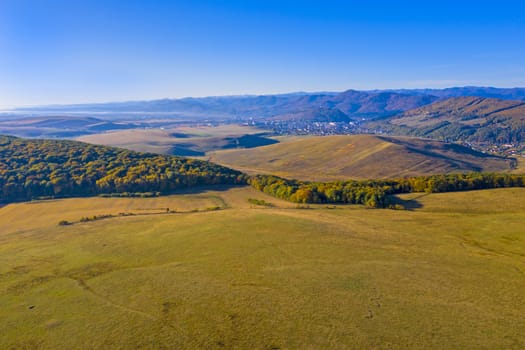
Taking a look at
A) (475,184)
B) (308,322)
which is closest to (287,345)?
(308,322)

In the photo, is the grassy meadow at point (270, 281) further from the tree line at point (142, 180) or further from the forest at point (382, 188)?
the tree line at point (142, 180)

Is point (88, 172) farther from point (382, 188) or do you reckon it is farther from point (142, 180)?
point (382, 188)

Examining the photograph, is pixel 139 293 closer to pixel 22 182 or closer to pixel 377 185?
pixel 377 185

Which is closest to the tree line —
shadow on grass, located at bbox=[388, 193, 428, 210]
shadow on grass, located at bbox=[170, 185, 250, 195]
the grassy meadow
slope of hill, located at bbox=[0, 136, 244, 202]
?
slope of hill, located at bbox=[0, 136, 244, 202]

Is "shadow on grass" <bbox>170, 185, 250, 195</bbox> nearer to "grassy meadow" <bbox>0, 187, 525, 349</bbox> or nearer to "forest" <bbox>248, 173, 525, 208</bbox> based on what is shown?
"forest" <bbox>248, 173, 525, 208</bbox>

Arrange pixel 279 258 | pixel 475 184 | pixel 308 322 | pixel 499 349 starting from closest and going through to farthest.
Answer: pixel 499 349 → pixel 308 322 → pixel 279 258 → pixel 475 184

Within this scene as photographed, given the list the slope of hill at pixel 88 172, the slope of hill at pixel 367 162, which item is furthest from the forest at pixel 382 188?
the slope of hill at pixel 367 162

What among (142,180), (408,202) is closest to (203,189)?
(142,180)
